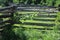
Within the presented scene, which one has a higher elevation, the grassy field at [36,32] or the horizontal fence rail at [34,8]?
the horizontal fence rail at [34,8]

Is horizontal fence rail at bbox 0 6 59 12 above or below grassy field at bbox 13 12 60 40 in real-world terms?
above

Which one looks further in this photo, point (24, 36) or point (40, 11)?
point (40, 11)

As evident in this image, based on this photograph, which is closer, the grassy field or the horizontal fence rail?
the grassy field

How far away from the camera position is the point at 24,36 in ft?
26.1

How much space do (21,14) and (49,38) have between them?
1866 mm

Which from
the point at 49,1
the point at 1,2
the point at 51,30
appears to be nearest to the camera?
the point at 51,30

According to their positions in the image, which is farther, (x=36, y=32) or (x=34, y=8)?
(x=34, y=8)

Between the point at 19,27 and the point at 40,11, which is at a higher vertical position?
the point at 40,11

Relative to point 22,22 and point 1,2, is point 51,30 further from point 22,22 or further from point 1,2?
point 1,2

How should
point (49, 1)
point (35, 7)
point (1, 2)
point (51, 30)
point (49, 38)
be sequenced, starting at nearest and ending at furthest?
point (49, 38), point (51, 30), point (35, 7), point (49, 1), point (1, 2)

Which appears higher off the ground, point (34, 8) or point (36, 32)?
point (34, 8)

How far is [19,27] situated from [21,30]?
1.19 feet

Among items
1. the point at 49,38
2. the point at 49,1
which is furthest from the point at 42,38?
the point at 49,1

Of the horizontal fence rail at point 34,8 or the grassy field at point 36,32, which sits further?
the horizontal fence rail at point 34,8
